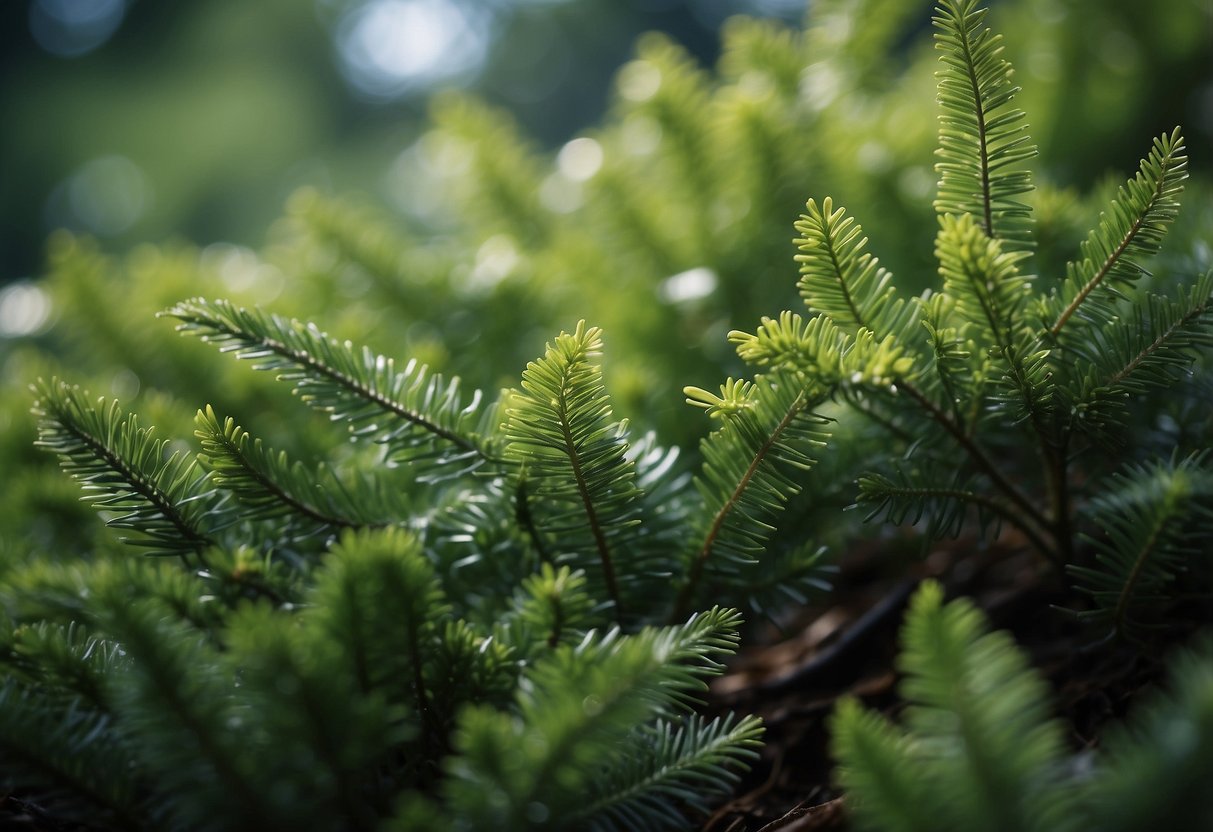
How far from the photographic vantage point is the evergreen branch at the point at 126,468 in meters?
0.40

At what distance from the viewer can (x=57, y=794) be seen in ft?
1.13

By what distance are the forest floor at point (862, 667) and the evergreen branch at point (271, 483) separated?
9.7 inches

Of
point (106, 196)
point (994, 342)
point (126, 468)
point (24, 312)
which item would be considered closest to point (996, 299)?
point (994, 342)

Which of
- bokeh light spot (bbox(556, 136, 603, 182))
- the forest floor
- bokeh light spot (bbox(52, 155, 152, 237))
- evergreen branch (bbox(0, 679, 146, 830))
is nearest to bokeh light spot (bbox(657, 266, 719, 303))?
bokeh light spot (bbox(556, 136, 603, 182))

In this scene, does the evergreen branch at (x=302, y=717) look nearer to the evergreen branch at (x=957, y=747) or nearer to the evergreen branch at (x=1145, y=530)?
the evergreen branch at (x=957, y=747)

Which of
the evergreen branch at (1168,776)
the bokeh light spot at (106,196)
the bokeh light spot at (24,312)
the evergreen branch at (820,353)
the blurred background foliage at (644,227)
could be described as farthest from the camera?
the bokeh light spot at (106,196)

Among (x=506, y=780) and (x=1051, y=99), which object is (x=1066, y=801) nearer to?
(x=506, y=780)

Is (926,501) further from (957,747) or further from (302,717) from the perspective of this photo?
(302,717)

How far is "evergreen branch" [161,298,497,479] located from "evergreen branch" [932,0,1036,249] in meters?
0.26

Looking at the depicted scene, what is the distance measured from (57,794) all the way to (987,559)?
0.55 meters

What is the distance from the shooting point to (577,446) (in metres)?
0.39

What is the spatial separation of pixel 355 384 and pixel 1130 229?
0.38 m

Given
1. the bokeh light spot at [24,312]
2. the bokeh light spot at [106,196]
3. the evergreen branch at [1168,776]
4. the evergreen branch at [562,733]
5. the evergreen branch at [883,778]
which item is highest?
the bokeh light spot at [106,196]

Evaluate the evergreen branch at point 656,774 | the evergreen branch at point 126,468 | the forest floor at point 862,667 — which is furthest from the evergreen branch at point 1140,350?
the evergreen branch at point 126,468
